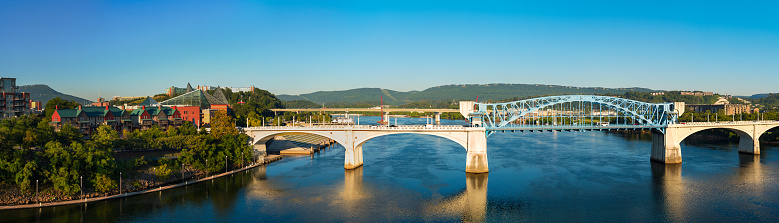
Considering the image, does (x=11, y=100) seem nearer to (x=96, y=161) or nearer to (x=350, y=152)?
(x=96, y=161)

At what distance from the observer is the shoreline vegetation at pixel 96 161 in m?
43.5

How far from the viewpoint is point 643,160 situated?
73.5m

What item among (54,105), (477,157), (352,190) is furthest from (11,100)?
(477,157)

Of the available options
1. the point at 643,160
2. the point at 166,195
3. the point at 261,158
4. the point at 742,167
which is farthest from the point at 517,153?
the point at 166,195

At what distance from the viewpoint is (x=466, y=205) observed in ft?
153

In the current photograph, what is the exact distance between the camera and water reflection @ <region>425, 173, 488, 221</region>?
143ft

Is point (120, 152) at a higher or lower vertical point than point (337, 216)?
higher

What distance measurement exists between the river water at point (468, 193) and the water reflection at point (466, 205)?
92 mm

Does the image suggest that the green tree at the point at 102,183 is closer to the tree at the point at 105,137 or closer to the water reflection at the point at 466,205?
the tree at the point at 105,137

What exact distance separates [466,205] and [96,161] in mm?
34085

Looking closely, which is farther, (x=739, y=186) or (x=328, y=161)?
(x=328, y=161)

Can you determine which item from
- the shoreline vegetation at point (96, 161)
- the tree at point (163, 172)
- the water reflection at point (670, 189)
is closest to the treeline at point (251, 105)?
the shoreline vegetation at point (96, 161)

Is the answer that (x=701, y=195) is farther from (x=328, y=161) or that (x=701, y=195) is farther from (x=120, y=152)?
(x=120, y=152)

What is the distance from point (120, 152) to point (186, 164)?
343 inches
